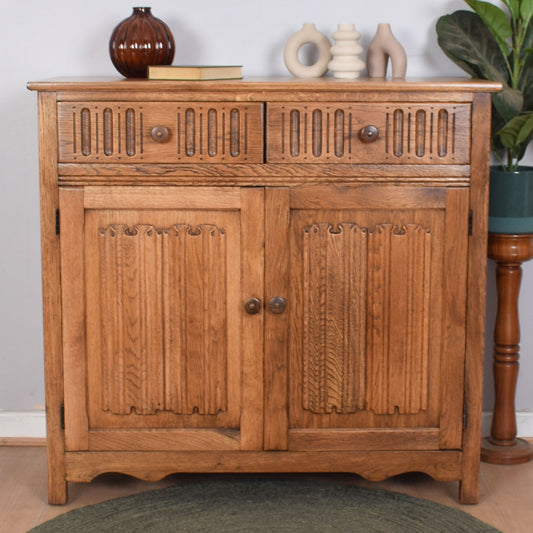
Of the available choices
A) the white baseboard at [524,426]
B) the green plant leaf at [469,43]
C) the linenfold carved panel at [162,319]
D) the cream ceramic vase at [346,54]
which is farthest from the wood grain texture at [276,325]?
the white baseboard at [524,426]

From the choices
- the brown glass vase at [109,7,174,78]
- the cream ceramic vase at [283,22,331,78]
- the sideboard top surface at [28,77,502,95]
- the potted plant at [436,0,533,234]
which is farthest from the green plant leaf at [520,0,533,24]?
the brown glass vase at [109,7,174,78]

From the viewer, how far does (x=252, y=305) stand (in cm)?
208

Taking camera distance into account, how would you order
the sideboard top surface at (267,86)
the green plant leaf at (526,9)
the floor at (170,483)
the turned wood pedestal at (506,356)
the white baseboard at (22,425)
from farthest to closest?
1. the white baseboard at (22,425)
2. the turned wood pedestal at (506,356)
3. the green plant leaf at (526,9)
4. the floor at (170,483)
5. the sideboard top surface at (267,86)

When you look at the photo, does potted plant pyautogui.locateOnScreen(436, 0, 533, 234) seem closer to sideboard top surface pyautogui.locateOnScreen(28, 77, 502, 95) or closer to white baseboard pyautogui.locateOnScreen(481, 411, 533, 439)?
sideboard top surface pyautogui.locateOnScreen(28, 77, 502, 95)

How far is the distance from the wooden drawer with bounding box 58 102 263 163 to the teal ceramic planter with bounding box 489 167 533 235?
681 millimetres

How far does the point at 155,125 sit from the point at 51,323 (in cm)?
55

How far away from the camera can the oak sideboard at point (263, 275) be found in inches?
79.1

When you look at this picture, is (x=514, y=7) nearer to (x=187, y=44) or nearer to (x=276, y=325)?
(x=187, y=44)

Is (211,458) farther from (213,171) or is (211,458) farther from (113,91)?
(113,91)

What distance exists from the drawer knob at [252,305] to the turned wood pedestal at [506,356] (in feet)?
2.33

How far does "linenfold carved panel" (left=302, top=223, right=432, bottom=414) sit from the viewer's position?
6.77 feet

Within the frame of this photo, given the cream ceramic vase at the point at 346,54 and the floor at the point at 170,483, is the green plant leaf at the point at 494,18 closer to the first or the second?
the cream ceramic vase at the point at 346,54

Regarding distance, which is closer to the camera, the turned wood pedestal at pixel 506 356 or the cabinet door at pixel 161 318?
the cabinet door at pixel 161 318

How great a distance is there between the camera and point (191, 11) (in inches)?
96.9
